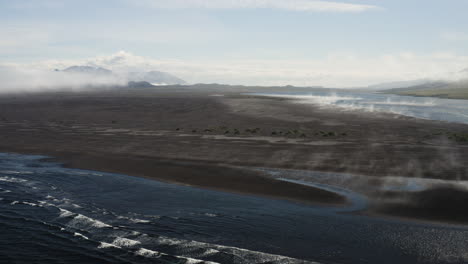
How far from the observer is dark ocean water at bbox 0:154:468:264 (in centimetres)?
1452

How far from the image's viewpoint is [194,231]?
1702 centimetres

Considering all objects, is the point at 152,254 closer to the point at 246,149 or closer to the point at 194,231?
the point at 194,231

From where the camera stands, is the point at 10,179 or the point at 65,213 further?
the point at 10,179

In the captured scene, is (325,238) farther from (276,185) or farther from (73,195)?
(73,195)

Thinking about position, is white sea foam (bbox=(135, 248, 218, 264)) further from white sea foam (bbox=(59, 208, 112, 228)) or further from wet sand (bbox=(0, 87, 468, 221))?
wet sand (bbox=(0, 87, 468, 221))

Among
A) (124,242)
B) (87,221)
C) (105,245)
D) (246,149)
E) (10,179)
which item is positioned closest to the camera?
(105,245)

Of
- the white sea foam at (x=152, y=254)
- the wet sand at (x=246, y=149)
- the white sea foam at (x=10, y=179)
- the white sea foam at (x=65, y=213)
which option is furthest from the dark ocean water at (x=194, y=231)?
the wet sand at (x=246, y=149)

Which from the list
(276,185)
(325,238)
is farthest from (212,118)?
(325,238)

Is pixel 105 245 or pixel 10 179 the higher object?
pixel 10 179

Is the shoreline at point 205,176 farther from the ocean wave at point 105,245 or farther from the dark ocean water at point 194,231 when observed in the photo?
the ocean wave at point 105,245

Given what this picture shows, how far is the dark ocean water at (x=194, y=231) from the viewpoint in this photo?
14523 millimetres

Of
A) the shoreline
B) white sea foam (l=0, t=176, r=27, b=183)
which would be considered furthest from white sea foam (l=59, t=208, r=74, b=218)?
white sea foam (l=0, t=176, r=27, b=183)

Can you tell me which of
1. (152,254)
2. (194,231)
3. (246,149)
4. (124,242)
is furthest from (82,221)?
(246,149)

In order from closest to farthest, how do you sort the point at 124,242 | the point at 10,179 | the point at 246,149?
the point at 124,242 < the point at 10,179 < the point at 246,149
